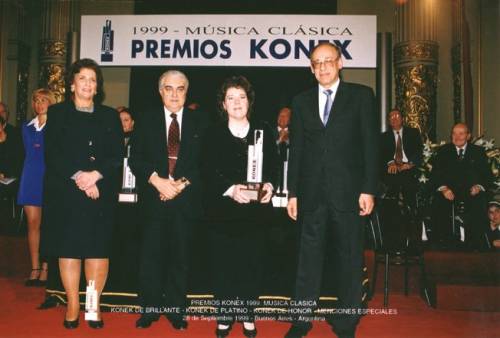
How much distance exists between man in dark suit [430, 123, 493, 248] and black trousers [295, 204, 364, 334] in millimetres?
2858

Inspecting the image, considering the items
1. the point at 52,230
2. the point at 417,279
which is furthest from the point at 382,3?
the point at 52,230

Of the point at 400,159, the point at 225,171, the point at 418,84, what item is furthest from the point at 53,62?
the point at 225,171

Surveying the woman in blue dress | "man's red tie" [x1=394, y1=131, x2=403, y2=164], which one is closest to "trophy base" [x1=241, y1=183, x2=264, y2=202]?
the woman in blue dress

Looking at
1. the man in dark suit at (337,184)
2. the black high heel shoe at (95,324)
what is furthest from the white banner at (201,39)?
the black high heel shoe at (95,324)

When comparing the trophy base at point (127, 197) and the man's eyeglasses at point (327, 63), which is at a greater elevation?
the man's eyeglasses at point (327, 63)

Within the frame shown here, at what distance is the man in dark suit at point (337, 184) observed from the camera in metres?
2.50

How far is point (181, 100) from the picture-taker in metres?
2.81

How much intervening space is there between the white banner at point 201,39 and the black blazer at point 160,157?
296 centimetres

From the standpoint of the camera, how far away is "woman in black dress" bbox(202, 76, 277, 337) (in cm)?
260

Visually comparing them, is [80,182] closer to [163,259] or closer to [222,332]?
[163,259]

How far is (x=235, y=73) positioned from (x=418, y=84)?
8.88 ft

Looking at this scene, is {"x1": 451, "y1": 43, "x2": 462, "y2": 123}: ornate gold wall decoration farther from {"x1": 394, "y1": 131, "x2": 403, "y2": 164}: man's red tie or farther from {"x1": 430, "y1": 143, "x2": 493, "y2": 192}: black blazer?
{"x1": 430, "y1": 143, "x2": 493, "y2": 192}: black blazer

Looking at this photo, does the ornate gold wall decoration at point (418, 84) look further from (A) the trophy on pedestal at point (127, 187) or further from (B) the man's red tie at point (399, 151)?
(A) the trophy on pedestal at point (127, 187)

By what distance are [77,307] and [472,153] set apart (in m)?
4.03
